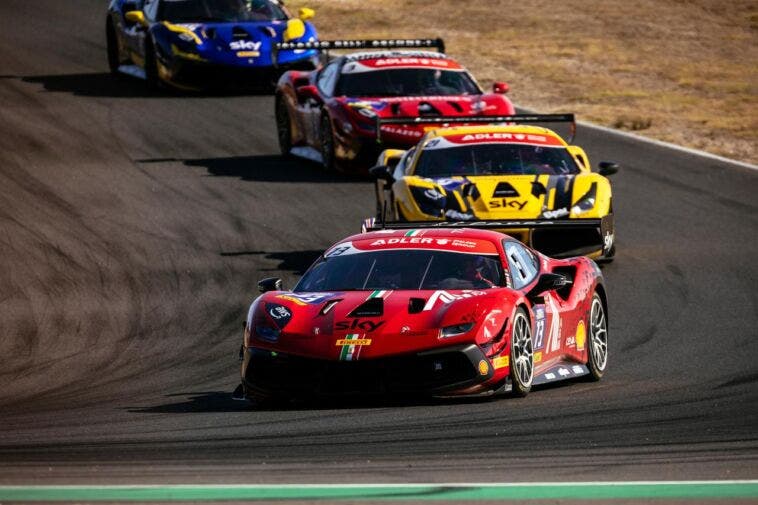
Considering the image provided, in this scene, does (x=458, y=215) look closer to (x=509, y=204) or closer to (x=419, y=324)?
(x=509, y=204)

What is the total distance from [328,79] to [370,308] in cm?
1206

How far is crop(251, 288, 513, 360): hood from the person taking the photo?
10344 millimetres

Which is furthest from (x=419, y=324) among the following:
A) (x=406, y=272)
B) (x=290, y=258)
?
(x=290, y=258)

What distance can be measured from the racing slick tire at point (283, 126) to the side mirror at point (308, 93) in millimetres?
642

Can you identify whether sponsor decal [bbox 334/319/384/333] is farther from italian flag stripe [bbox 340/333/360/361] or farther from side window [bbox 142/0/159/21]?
side window [bbox 142/0/159/21]

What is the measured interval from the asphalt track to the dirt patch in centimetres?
234

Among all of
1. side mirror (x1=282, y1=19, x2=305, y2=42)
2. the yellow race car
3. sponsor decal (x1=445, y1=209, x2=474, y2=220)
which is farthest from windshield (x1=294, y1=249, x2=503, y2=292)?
side mirror (x1=282, y1=19, x2=305, y2=42)

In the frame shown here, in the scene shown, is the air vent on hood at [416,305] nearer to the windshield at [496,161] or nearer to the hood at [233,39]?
the windshield at [496,161]

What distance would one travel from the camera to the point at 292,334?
10516mm

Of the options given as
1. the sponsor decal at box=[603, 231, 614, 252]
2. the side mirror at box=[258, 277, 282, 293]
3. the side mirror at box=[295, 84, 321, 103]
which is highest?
the side mirror at box=[258, 277, 282, 293]

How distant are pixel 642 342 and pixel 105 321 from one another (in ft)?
15.2

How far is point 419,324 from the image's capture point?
10406 millimetres

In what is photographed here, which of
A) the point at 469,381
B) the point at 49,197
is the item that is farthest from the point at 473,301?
the point at 49,197

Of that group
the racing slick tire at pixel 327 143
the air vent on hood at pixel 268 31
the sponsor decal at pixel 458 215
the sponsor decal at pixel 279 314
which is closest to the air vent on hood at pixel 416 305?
the sponsor decal at pixel 279 314
